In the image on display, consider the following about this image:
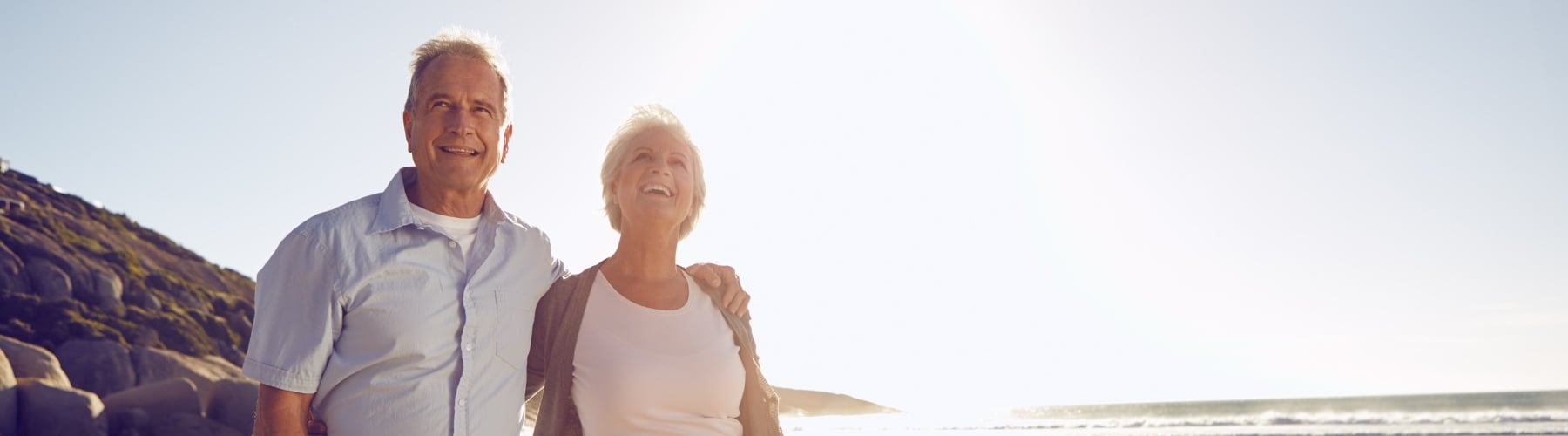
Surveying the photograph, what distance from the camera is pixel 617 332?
3695 mm

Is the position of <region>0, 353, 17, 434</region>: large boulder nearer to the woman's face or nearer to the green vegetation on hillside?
the green vegetation on hillside

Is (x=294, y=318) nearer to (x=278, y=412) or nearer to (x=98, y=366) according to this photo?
(x=278, y=412)

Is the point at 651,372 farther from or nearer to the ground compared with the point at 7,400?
farther from the ground

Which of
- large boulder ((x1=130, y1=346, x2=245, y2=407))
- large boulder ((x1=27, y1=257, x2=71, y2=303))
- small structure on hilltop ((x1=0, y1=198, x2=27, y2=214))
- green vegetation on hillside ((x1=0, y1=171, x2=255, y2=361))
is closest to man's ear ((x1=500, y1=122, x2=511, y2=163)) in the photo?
large boulder ((x1=130, y1=346, x2=245, y2=407))

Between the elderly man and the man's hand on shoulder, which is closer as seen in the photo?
the elderly man

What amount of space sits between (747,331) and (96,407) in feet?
46.5

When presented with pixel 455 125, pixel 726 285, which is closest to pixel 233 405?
pixel 726 285

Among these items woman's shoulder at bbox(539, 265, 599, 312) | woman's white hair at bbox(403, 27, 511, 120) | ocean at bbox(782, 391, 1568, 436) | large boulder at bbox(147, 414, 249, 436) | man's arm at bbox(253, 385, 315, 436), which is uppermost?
ocean at bbox(782, 391, 1568, 436)

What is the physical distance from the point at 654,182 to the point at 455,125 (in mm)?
926

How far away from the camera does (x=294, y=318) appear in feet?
8.70

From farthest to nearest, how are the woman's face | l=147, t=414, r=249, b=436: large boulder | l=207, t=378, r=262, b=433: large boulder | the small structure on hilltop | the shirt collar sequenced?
the small structure on hilltop → l=207, t=378, r=262, b=433: large boulder → l=147, t=414, r=249, b=436: large boulder → the woman's face → the shirt collar

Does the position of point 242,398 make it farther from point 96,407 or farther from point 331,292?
point 331,292

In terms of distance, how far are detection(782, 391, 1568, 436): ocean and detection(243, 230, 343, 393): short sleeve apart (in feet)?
86.8

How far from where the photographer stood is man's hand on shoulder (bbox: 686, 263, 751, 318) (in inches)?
159
